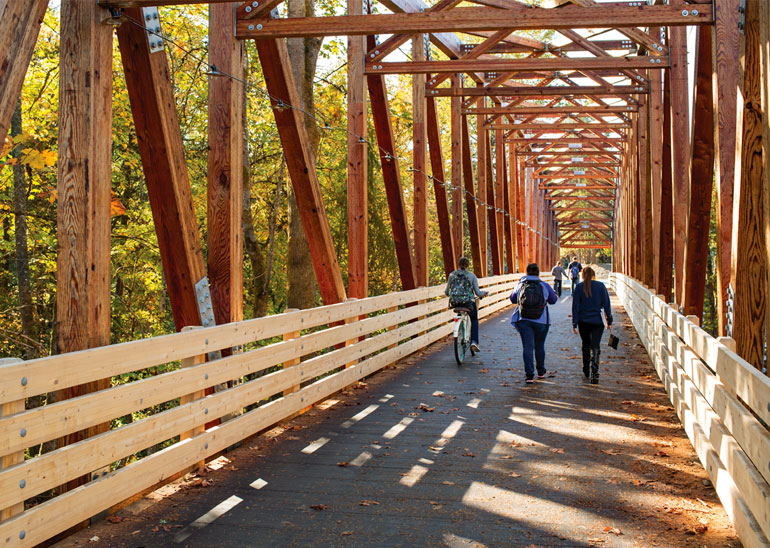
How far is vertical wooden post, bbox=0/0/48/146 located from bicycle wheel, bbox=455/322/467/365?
7.87 meters

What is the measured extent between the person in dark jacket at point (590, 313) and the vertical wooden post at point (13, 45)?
7061 millimetres

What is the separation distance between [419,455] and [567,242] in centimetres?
8846

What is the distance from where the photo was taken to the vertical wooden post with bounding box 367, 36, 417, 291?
39.7 ft

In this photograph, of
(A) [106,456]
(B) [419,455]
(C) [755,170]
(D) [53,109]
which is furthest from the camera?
(D) [53,109]

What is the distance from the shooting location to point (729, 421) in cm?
461

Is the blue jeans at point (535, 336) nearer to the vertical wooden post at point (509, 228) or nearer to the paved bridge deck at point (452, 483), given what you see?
the paved bridge deck at point (452, 483)

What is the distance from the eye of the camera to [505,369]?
11117 millimetres

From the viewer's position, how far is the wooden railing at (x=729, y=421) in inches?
145

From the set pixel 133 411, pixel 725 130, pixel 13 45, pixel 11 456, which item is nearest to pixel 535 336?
pixel 725 130

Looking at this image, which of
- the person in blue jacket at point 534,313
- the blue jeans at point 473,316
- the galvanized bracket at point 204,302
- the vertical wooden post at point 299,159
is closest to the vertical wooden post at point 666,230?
the blue jeans at point 473,316

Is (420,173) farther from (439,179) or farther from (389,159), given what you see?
(439,179)

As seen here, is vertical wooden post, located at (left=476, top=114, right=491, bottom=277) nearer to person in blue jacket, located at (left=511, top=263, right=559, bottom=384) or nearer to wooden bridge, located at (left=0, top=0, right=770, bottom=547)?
wooden bridge, located at (left=0, top=0, right=770, bottom=547)

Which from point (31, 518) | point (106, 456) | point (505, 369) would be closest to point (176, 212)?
point (106, 456)

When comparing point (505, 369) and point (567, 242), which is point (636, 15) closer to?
point (505, 369)
